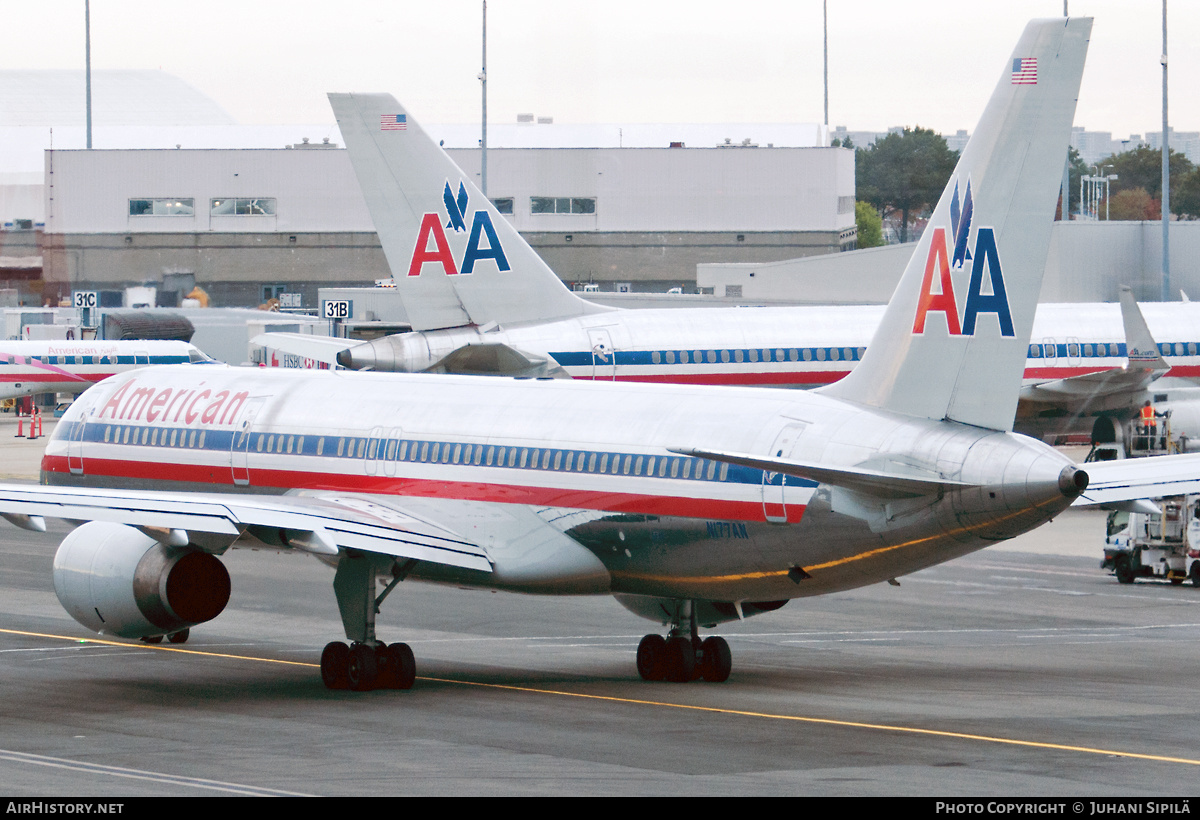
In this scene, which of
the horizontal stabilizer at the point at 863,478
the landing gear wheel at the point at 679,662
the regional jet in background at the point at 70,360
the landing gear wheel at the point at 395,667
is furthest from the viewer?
the regional jet in background at the point at 70,360

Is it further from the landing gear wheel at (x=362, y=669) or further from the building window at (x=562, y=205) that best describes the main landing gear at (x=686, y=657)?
the building window at (x=562, y=205)

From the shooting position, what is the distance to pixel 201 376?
3080cm

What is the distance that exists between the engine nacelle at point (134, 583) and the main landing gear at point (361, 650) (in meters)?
1.68

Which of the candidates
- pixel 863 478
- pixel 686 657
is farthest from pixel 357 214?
pixel 863 478

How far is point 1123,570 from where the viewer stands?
128ft

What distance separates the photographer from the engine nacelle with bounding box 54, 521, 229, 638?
24172mm

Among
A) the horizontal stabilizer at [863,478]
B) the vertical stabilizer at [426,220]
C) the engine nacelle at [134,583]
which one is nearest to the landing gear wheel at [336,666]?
the engine nacelle at [134,583]

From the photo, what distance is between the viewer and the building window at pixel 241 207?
12194 centimetres

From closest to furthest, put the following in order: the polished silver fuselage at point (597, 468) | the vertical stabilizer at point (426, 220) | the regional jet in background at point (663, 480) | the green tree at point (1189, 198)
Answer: the polished silver fuselage at point (597, 468) → the regional jet in background at point (663, 480) → the vertical stabilizer at point (426, 220) → the green tree at point (1189, 198)

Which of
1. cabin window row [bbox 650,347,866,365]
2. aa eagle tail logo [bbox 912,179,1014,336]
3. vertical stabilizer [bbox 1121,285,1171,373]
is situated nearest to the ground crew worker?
vertical stabilizer [bbox 1121,285,1171,373]

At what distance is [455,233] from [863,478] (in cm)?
2569

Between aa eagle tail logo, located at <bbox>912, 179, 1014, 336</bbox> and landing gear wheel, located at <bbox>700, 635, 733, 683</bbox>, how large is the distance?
5902 mm

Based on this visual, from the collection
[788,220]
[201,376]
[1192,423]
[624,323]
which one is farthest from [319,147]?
[201,376]

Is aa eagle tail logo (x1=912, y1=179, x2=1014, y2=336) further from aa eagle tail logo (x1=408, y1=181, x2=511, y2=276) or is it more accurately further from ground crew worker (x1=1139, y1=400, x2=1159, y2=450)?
ground crew worker (x1=1139, y1=400, x2=1159, y2=450)
